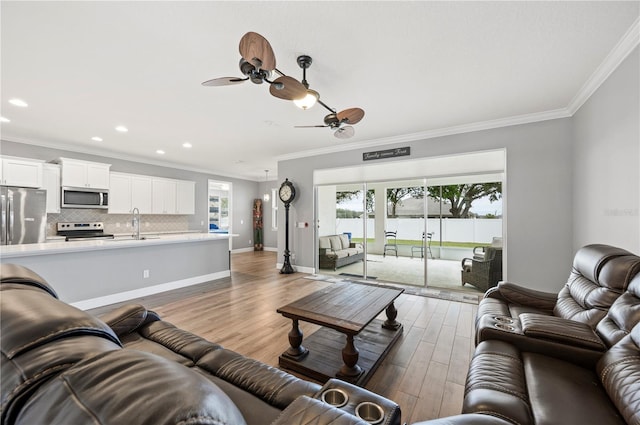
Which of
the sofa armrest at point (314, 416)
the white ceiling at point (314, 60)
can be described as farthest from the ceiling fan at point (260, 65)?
the sofa armrest at point (314, 416)

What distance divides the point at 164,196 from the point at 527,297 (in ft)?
24.5

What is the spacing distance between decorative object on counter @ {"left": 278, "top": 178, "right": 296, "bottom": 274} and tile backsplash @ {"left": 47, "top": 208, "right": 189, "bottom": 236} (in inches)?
132

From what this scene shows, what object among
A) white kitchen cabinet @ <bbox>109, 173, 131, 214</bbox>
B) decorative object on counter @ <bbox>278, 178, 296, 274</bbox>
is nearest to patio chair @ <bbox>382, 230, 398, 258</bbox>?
decorative object on counter @ <bbox>278, 178, 296, 274</bbox>

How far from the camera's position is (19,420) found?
434mm

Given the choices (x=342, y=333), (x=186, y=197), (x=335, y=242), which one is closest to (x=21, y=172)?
(x=186, y=197)

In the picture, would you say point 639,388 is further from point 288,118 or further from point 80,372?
point 288,118

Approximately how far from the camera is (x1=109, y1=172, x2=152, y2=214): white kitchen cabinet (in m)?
5.74

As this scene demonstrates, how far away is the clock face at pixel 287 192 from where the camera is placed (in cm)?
599

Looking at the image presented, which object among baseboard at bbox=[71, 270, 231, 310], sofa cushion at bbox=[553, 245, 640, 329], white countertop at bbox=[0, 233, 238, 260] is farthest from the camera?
A: baseboard at bbox=[71, 270, 231, 310]

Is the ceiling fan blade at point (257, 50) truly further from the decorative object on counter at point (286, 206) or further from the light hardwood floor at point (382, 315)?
the decorative object on counter at point (286, 206)

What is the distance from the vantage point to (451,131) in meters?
4.38

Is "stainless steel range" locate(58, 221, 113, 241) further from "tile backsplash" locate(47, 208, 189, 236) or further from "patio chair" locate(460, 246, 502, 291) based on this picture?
"patio chair" locate(460, 246, 502, 291)

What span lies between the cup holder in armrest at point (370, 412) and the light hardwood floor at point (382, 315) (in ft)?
3.82

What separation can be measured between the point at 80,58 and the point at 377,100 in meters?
3.18
